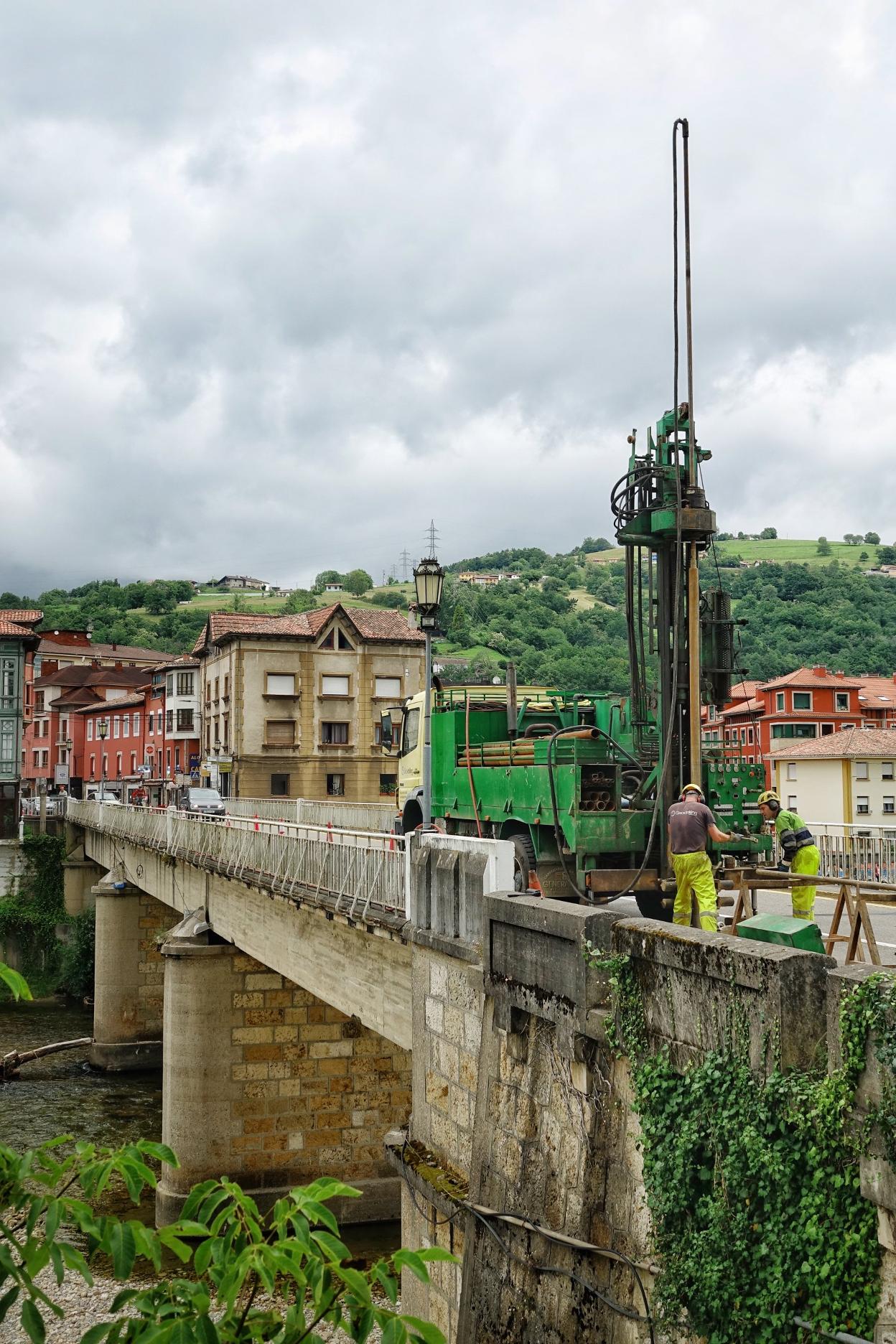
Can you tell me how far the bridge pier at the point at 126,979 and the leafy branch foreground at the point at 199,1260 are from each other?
31.0m

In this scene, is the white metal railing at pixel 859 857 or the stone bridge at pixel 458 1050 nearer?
the stone bridge at pixel 458 1050

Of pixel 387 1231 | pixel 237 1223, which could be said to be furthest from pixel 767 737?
pixel 237 1223

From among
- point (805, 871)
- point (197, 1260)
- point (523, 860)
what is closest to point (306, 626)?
point (523, 860)

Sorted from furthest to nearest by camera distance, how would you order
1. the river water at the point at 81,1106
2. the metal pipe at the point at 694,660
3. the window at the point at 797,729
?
the window at the point at 797,729 → the river water at the point at 81,1106 → the metal pipe at the point at 694,660

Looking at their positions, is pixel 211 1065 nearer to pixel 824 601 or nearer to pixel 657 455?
pixel 657 455

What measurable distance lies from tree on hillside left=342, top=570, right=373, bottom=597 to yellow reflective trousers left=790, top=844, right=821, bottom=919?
181 m

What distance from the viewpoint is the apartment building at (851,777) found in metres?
54.5

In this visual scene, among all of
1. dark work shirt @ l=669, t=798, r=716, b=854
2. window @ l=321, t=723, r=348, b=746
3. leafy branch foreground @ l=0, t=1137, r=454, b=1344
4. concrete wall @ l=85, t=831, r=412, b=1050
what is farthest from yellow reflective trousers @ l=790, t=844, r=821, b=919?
window @ l=321, t=723, r=348, b=746

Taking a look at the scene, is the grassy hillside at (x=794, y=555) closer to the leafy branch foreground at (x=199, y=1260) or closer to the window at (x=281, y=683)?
the window at (x=281, y=683)

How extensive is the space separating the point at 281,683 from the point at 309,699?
1586mm

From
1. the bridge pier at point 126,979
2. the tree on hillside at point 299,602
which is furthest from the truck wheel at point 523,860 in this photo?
the tree on hillside at point 299,602

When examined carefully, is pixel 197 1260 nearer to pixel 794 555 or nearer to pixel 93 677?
pixel 93 677

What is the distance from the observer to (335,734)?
59.4 metres

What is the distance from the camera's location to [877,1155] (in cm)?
543
